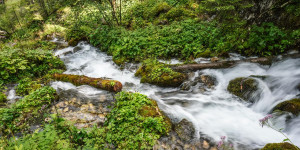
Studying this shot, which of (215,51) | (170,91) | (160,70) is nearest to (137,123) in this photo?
(170,91)

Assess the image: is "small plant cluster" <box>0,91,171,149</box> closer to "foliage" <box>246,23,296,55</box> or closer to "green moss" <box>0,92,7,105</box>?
"green moss" <box>0,92,7,105</box>

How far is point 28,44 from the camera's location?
36.9 ft

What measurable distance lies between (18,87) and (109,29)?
613 cm

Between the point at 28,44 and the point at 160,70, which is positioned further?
the point at 28,44

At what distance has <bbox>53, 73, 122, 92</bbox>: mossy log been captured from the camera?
235 inches

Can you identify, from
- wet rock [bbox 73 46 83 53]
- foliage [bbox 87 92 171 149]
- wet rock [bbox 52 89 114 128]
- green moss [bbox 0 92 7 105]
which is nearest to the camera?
foliage [bbox 87 92 171 149]

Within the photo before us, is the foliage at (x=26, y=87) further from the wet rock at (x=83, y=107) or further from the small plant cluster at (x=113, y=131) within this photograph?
the small plant cluster at (x=113, y=131)

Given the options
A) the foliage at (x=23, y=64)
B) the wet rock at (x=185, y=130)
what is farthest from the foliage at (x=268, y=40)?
the foliage at (x=23, y=64)

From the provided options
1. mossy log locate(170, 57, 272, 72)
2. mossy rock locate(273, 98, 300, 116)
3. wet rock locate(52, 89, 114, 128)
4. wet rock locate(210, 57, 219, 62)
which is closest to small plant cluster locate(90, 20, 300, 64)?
wet rock locate(210, 57, 219, 62)

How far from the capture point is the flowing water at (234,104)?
4074mm

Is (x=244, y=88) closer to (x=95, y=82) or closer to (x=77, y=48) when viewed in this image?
(x=95, y=82)

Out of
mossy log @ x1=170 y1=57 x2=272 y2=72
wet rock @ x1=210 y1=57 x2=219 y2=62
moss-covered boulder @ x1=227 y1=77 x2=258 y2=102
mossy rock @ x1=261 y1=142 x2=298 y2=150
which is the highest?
wet rock @ x1=210 y1=57 x2=219 y2=62

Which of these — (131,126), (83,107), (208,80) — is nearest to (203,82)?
(208,80)

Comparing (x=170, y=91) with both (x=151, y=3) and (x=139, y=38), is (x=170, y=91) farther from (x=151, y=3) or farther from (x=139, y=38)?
(x=151, y=3)
